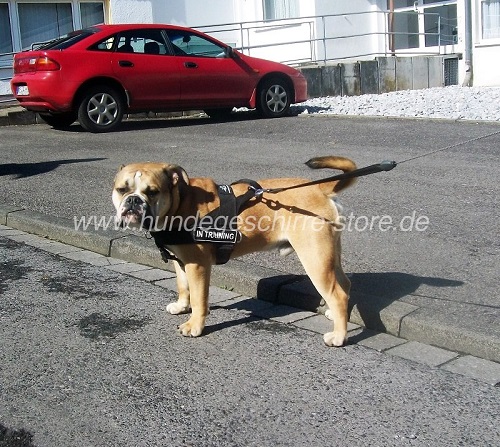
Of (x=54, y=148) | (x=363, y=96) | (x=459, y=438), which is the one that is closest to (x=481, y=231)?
(x=459, y=438)

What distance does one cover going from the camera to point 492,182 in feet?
26.9

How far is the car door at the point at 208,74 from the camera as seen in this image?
14.1m

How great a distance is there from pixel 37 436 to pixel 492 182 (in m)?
6.00

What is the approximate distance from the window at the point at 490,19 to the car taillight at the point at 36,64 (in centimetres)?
1175

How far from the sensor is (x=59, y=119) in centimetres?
1426

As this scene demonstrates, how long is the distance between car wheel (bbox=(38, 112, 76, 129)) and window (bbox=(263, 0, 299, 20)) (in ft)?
30.7

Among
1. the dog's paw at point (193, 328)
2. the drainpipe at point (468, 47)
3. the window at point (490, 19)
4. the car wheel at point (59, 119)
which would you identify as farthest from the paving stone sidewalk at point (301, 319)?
the window at point (490, 19)

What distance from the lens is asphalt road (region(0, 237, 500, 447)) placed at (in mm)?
3477

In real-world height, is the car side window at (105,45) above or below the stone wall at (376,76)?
above

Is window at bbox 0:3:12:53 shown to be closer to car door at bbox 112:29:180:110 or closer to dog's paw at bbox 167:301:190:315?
car door at bbox 112:29:180:110

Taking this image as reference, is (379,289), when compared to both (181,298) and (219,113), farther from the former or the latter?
(219,113)

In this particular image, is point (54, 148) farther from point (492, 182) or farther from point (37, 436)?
point (37, 436)

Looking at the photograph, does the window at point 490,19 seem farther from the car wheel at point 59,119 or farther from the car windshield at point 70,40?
the car wheel at point 59,119

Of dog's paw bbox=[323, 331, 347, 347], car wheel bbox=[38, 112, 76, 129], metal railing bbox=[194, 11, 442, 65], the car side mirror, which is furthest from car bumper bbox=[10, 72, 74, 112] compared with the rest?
dog's paw bbox=[323, 331, 347, 347]
